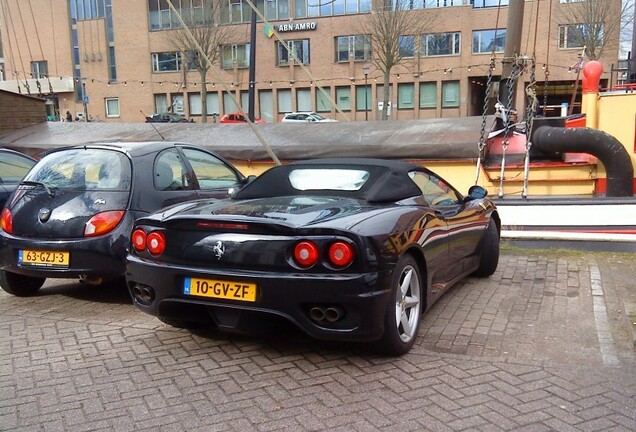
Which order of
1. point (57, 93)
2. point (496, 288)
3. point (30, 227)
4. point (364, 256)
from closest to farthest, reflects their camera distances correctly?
point (364, 256) < point (30, 227) < point (496, 288) < point (57, 93)

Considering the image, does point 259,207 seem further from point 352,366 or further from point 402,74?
point 402,74

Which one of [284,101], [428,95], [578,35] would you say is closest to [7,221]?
[578,35]

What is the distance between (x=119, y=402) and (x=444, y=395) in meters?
1.85

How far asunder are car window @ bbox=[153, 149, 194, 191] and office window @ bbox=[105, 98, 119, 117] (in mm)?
50492

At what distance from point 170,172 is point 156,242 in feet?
6.19

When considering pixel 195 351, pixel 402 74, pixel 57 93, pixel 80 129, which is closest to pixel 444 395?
pixel 195 351

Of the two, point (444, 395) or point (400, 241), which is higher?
point (400, 241)

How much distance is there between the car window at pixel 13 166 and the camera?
7.26m

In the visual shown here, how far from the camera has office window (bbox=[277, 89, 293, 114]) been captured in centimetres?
4694

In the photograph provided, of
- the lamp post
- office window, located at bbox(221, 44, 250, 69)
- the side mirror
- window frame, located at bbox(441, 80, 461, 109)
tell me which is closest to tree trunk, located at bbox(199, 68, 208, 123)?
office window, located at bbox(221, 44, 250, 69)

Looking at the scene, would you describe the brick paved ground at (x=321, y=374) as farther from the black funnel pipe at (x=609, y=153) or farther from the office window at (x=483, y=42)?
the office window at (x=483, y=42)

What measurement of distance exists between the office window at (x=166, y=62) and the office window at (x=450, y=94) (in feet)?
73.4

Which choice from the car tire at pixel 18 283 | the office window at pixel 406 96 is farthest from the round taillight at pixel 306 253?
the office window at pixel 406 96

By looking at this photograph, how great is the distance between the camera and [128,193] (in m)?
5.16
